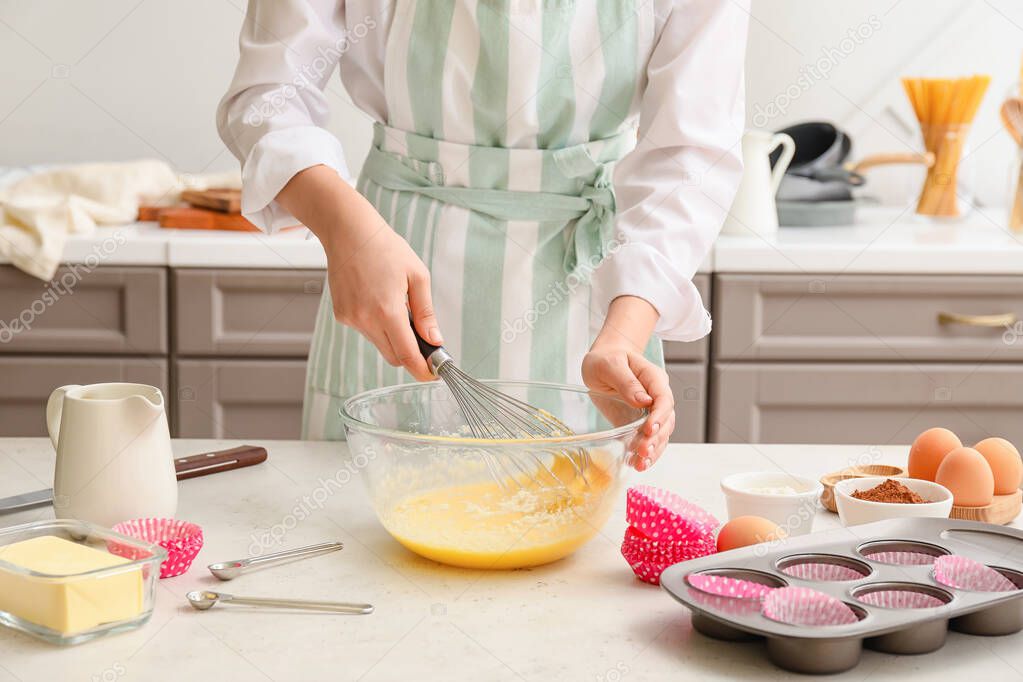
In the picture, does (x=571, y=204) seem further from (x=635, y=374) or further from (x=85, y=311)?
(x=85, y=311)

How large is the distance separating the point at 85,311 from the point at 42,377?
146 millimetres

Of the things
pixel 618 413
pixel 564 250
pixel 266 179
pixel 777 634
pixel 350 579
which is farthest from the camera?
pixel 564 250

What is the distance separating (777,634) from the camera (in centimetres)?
64

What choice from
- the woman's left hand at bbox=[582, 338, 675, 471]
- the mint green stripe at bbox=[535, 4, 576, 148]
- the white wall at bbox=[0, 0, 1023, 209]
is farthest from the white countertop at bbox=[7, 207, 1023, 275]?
the woman's left hand at bbox=[582, 338, 675, 471]

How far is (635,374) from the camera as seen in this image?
2.95ft

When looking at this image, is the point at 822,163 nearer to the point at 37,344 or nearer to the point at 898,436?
the point at 898,436

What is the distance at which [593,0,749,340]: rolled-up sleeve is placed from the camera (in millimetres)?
1105

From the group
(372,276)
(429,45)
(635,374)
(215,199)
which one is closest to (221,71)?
(215,199)

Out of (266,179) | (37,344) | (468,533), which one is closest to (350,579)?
(468,533)

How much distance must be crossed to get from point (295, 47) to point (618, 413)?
50 centimetres

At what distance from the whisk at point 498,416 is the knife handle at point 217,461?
228 mm

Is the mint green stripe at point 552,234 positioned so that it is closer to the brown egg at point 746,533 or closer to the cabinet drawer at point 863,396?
the brown egg at point 746,533

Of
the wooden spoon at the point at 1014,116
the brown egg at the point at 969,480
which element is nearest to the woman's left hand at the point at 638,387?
the brown egg at the point at 969,480

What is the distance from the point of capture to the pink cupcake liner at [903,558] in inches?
29.2
